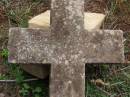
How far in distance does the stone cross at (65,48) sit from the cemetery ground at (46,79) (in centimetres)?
32

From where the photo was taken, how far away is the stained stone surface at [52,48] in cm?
339

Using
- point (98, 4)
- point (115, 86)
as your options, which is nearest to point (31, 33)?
point (115, 86)

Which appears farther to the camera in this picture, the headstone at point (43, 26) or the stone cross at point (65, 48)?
the headstone at point (43, 26)

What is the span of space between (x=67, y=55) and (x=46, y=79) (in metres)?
0.44

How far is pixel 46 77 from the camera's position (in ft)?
12.2

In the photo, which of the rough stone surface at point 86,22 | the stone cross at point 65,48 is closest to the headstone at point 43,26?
the rough stone surface at point 86,22

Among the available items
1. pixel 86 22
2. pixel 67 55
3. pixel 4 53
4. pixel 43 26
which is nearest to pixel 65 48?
pixel 67 55

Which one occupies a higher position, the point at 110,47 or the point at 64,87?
the point at 110,47

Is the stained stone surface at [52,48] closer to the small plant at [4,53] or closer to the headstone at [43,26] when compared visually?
the headstone at [43,26]

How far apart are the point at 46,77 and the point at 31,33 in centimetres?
48

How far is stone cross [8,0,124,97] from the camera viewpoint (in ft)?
11.1

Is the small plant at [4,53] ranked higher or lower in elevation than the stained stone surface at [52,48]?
lower

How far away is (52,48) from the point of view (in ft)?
11.2

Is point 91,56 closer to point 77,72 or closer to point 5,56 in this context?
point 77,72
